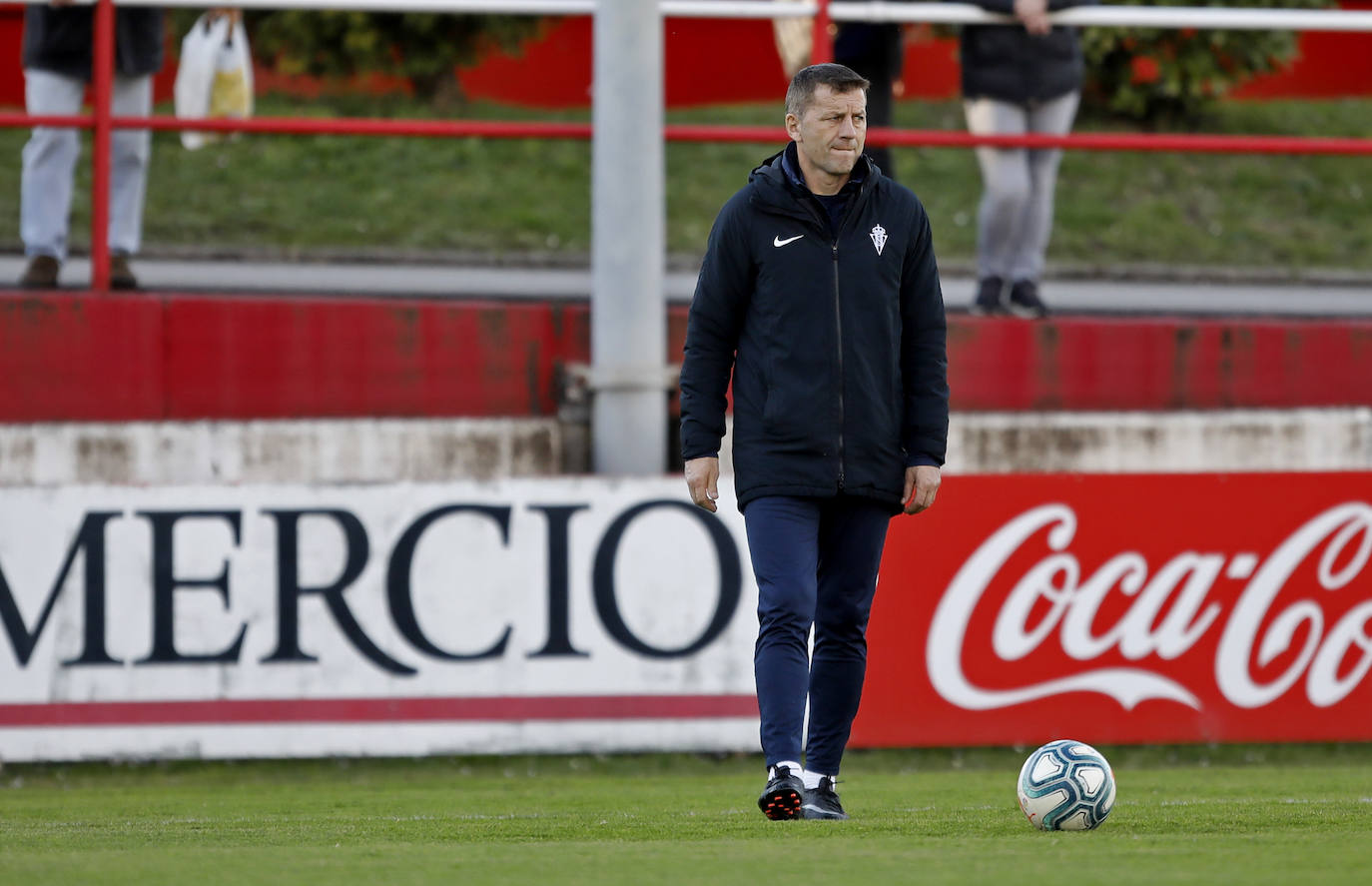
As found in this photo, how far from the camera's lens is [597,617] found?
25.5 feet

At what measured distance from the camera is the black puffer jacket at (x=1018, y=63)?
8.80 m

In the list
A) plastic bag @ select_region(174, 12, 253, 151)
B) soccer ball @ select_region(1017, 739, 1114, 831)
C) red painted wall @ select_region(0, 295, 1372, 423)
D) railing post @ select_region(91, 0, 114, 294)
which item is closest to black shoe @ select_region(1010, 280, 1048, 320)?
red painted wall @ select_region(0, 295, 1372, 423)

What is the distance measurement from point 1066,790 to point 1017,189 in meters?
4.34

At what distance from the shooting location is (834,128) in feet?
16.3

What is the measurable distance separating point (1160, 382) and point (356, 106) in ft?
39.1

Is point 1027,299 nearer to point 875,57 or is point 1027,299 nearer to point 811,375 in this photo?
point 875,57

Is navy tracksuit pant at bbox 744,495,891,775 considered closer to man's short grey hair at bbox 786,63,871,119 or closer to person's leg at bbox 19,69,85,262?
man's short grey hair at bbox 786,63,871,119

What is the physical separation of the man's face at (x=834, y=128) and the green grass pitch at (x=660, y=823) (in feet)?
5.34

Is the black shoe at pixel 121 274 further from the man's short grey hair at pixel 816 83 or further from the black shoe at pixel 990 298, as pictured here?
the man's short grey hair at pixel 816 83

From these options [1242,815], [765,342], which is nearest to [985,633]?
[1242,815]

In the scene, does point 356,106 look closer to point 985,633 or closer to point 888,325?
point 985,633

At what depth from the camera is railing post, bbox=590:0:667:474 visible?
8.22 m

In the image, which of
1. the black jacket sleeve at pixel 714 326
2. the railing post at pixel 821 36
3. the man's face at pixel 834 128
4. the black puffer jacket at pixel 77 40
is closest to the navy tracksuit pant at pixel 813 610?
the black jacket sleeve at pixel 714 326

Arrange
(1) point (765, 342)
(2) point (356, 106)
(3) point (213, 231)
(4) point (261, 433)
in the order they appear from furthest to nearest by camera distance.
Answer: (2) point (356, 106) < (3) point (213, 231) < (4) point (261, 433) < (1) point (765, 342)
